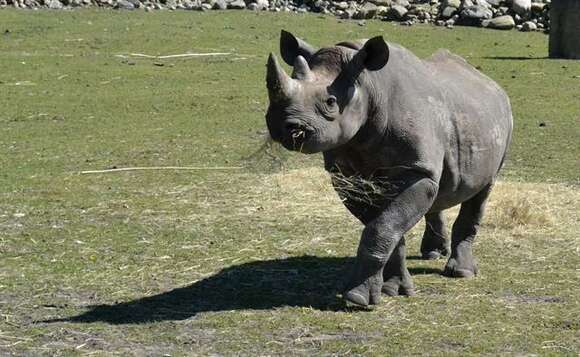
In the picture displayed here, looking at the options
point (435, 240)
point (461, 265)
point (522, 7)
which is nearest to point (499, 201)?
point (435, 240)

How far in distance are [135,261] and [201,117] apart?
7.55 m

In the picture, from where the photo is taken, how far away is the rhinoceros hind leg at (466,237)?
8.57 m

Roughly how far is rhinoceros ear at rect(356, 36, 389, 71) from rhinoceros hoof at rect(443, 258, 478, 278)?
5.71 ft

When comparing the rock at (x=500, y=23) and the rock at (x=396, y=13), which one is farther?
the rock at (x=396, y=13)

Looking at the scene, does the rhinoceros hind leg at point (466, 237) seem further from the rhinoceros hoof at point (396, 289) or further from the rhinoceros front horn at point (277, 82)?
the rhinoceros front horn at point (277, 82)

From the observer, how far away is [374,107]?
7.53 m

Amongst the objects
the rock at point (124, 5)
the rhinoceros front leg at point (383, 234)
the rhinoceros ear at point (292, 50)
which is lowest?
the rock at point (124, 5)

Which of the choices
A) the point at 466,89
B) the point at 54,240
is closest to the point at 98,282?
the point at 54,240

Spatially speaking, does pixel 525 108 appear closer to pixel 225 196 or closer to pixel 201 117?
pixel 201 117

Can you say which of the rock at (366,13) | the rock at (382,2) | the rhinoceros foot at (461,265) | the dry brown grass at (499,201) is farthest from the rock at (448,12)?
the rhinoceros foot at (461,265)

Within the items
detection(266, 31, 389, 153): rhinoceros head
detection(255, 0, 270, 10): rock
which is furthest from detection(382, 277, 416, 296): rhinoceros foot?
detection(255, 0, 270, 10): rock

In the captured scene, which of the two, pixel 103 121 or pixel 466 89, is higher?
pixel 466 89

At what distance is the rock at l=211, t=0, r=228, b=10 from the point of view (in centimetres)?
2883

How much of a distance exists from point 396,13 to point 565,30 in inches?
249
